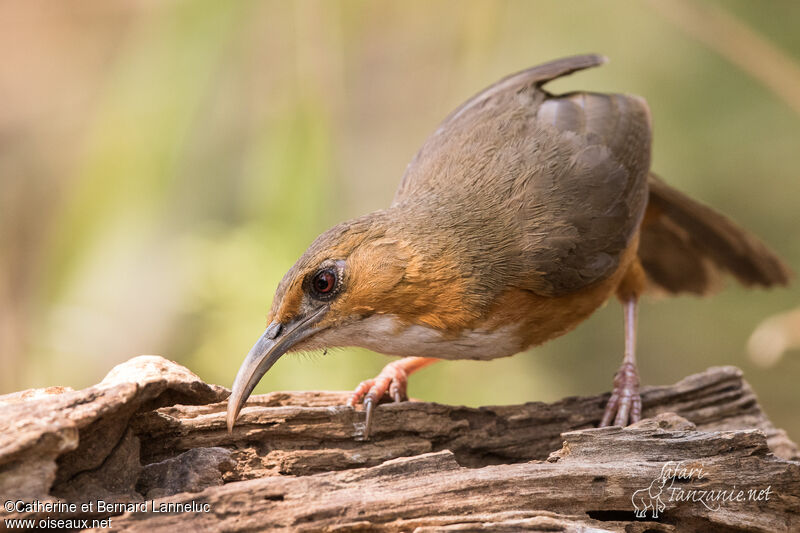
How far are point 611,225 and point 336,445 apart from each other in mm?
2001

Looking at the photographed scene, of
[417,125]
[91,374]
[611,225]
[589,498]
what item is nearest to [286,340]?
[589,498]

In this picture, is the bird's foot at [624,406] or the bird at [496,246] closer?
the bird at [496,246]

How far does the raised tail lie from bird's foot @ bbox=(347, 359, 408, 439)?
7.08ft

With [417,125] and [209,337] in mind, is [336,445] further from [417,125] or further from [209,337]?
[417,125]

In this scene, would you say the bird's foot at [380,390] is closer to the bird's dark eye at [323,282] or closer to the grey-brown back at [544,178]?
the bird's dark eye at [323,282]

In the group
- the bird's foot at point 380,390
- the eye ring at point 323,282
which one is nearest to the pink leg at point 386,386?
the bird's foot at point 380,390

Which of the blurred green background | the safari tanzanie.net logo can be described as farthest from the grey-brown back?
the blurred green background

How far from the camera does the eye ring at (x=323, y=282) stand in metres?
3.52

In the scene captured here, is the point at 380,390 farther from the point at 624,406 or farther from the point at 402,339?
the point at 624,406

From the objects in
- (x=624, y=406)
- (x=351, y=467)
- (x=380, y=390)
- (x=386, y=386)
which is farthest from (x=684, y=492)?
(x=386, y=386)

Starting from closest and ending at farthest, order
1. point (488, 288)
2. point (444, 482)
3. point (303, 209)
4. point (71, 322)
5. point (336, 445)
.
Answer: point (444, 482) < point (336, 445) < point (488, 288) < point (303, 209) < point (71, 322)

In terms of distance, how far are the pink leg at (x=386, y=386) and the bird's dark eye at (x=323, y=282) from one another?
574mm

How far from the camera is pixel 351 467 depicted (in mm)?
3404

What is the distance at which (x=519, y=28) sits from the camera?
6.93 metres
